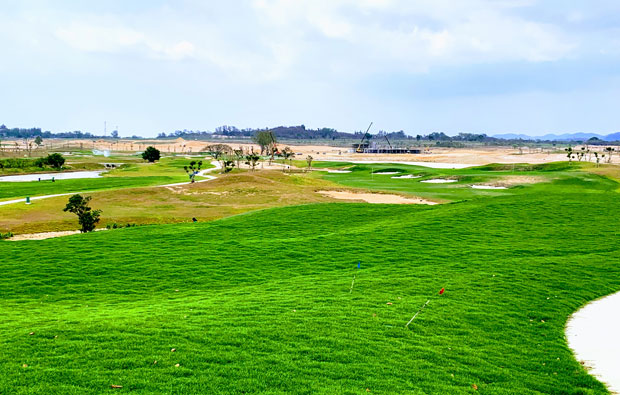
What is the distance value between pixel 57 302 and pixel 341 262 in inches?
571

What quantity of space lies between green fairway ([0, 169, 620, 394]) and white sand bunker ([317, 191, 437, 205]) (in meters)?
24.1

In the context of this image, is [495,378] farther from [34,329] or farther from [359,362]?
[34,329]

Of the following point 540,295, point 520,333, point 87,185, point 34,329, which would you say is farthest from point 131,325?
point 87,185

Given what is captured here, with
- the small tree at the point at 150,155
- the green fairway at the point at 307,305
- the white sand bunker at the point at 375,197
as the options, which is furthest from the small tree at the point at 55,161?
the green fairway at the point at 307,305

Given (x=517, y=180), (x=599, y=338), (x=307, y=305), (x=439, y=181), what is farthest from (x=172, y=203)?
(x=517, y=180)

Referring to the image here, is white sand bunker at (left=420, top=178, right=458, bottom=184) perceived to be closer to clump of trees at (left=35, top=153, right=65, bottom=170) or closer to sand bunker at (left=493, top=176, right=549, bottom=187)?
sand bunker at (left=493, top=176, right=549, bottom=187)

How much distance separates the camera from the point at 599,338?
16484 millimetres

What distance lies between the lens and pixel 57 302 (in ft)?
65.3

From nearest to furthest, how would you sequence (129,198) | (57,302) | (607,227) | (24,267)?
(57,302) < (24,267) < (607,227) < (129,198)

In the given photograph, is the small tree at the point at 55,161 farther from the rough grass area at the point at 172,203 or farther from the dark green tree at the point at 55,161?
Answer: the rough grass area at the point at 172,203

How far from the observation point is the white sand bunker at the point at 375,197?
62.7 m

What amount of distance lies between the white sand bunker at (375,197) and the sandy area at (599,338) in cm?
4105

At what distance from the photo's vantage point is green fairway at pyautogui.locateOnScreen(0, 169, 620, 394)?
11922 mm

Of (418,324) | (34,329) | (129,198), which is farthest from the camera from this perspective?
(129,198)
